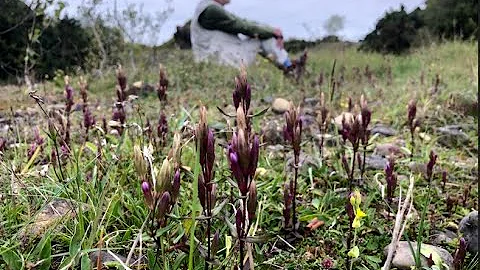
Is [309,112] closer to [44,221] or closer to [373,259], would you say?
[373,259]

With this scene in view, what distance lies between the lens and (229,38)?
1108 cm

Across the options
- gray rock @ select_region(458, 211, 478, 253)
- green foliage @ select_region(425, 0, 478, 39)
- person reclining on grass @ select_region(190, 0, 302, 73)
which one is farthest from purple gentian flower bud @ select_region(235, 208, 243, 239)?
green foliage @ select_region(425, 0, 478, 39)

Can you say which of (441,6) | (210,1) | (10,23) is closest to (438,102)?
(210,1)

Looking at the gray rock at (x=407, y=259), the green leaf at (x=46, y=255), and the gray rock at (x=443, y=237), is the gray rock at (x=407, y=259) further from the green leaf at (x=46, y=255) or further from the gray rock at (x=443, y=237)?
the green leaf at (x=46, y=255)

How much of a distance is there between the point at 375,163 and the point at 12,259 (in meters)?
1.90

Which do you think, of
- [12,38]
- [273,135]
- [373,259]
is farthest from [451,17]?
[373,259]

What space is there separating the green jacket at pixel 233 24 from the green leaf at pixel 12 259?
9283mm

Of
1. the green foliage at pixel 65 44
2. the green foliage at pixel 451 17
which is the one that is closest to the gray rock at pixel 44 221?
the green foliage at pixel 65 44

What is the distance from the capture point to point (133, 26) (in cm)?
1027

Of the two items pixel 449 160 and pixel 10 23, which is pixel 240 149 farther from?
pixel 10 23

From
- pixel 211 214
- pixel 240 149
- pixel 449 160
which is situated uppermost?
pixel 240 149

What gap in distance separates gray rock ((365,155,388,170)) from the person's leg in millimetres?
6812

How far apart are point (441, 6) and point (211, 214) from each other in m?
18.3

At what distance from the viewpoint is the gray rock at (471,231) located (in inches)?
65.3
